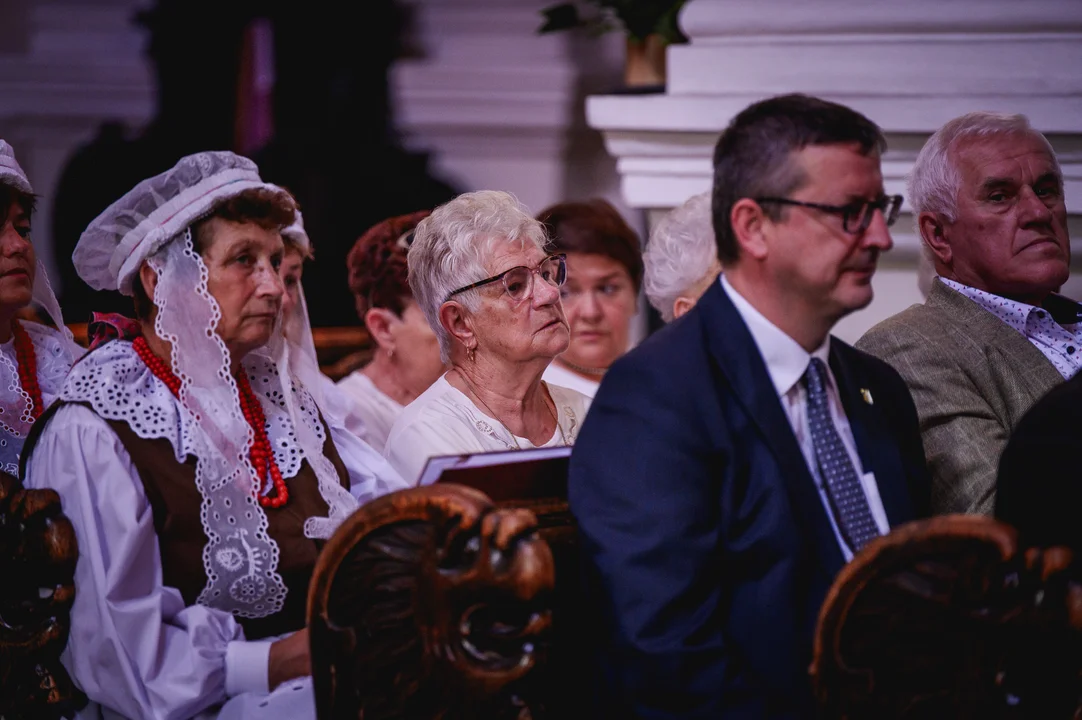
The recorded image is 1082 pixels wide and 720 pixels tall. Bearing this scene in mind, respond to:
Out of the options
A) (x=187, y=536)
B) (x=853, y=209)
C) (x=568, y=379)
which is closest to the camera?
(x=853, y=209)

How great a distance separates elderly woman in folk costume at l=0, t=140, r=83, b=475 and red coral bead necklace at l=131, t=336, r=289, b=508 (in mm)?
391

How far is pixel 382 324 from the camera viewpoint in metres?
3.66

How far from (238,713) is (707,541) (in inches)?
35.4

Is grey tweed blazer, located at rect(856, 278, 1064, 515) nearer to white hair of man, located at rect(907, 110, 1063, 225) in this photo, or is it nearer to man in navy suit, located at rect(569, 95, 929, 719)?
white hair of man, located at rect(907, 110, 1063, 225)

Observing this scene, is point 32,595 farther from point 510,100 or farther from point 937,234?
point 510,100

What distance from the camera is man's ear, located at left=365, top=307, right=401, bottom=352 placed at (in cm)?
364

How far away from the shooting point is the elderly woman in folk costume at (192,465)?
6.63 feet

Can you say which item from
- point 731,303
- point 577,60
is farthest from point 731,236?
point 577,60

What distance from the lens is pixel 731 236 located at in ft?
5.95

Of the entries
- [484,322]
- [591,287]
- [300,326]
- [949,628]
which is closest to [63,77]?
[591,287]

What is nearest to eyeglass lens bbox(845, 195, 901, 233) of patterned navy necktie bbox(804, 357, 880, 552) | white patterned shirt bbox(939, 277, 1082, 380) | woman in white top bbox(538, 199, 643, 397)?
patterned navy necktie bbox(804, 357, 880, 552)

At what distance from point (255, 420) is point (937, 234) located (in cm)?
151

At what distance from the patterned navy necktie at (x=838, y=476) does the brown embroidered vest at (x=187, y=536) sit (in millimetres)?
987

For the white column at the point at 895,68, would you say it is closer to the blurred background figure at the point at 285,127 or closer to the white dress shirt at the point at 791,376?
the blurred background figure at the point at 285,127
